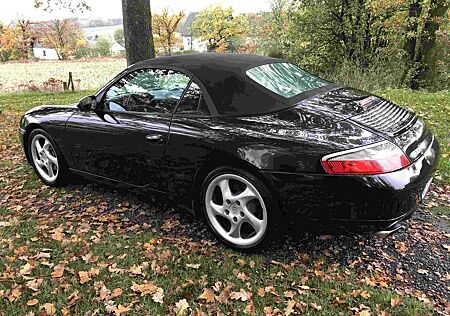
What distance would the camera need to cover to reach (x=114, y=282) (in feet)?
9.14

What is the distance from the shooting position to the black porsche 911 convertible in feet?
8.29

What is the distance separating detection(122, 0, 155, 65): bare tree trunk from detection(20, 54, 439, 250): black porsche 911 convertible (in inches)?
119

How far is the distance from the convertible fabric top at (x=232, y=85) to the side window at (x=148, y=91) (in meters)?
0.12

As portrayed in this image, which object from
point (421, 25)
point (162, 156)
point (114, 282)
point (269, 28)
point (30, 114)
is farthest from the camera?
point (269, 28)

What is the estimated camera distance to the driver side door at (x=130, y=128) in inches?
130

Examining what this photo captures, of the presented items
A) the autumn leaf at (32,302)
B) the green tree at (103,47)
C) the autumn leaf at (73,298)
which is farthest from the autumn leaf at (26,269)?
the green tree at (103,47)

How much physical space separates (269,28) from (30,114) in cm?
2278

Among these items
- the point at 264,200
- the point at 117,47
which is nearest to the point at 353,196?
the point at 264,200

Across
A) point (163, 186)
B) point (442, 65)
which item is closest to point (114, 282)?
point (163, 186)

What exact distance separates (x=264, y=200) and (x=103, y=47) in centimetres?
5727

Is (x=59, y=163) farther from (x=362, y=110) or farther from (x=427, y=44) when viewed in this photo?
(x=427, y=44)

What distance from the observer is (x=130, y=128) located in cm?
343

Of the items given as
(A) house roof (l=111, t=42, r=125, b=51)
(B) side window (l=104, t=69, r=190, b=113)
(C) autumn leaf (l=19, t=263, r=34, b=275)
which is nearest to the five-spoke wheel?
(B) side window (l=104, t=69, r=190, b=113)

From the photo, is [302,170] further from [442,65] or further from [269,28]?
[269,28]
